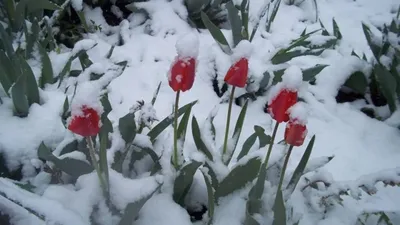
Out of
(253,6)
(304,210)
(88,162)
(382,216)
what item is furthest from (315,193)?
(253,6)

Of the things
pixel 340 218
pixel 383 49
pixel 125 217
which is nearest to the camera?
pixel 125 217

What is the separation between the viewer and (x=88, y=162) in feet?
3.74

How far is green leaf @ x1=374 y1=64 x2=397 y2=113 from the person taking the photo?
168cm

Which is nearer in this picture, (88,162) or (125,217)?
(125,217)

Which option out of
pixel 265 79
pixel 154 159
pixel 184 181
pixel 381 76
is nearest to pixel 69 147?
pixel 154 159

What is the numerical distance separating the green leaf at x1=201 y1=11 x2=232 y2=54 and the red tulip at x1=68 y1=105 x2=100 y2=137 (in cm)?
107

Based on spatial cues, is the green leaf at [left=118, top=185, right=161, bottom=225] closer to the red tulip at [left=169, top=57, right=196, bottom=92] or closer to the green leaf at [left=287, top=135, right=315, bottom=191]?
the red tulip at [left=169, top=57, right=196, bottom=92]

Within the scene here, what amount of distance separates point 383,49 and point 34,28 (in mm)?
1501

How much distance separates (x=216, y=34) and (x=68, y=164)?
972mm

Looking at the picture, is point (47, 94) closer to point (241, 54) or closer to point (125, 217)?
point (125, 217)

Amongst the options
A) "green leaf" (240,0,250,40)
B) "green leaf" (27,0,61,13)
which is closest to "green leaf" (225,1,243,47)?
"green leaf" (240,0,250,40)

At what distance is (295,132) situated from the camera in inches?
35.2

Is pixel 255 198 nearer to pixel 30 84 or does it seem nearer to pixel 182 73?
pixel 182 73

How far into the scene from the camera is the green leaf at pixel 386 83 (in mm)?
1677
